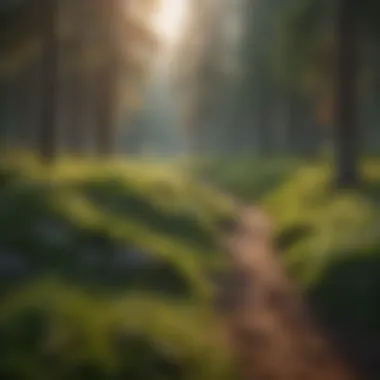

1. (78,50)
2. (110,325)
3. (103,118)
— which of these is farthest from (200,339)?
(78,50)

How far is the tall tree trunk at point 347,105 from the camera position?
216 centimetres

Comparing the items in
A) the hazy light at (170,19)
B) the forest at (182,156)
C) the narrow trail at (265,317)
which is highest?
the hazy light at (170,19)

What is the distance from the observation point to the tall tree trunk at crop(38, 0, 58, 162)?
2170mm

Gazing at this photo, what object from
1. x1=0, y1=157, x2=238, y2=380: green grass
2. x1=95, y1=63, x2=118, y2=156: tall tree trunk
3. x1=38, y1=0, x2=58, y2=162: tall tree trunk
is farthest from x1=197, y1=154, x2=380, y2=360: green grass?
x1=38, y1=0, x2=58, y2=162: tall tree trunk

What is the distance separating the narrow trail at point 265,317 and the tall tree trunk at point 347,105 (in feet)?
0.90

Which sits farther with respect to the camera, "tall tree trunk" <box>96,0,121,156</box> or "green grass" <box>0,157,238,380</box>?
"tall tree trunk" <box>96,0,121,156</box>

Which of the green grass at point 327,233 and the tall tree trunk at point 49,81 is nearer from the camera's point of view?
the green grass at point 327,233

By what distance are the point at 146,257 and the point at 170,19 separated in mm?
696

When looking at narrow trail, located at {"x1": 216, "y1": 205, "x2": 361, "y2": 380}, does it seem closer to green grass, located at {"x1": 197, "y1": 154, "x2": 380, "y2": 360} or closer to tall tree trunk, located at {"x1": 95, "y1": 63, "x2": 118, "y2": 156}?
green grass, located at {"x1": 197, "y1": 154, "x2": 380, "y2": 360}

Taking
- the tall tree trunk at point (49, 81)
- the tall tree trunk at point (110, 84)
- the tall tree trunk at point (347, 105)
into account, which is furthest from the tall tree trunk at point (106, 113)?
the tall tree trunk at point (347, 105)

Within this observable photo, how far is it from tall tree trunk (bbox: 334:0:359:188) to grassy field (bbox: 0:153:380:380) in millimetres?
48

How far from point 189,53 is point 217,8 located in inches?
6.3

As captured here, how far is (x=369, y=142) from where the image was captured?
7.16 ft

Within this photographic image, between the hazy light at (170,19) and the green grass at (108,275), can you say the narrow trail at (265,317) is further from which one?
the hazy light at (170,19)
